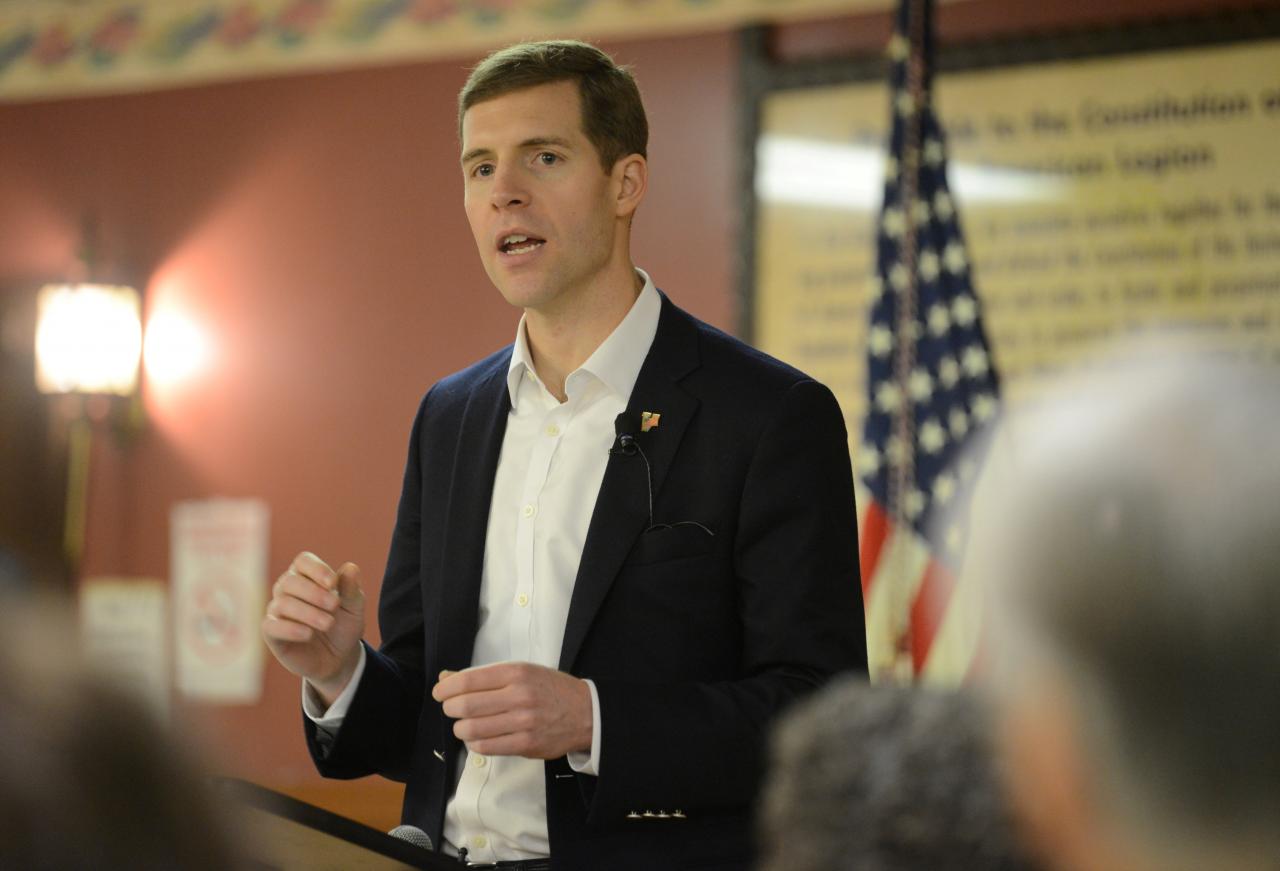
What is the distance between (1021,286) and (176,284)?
9.03 feet

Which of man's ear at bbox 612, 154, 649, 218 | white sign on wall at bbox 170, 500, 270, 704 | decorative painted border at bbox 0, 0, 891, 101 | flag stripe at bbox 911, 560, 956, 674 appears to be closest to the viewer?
man's ear at bbox 612, 154, 649, 218

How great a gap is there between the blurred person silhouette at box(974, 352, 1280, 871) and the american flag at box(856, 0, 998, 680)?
286 cm

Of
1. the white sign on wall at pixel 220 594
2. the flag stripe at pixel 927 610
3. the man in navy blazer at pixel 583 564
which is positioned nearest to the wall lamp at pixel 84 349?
the white sign on wall at pixel 220 594

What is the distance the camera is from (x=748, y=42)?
14.0ft

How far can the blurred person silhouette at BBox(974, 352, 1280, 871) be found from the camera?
21.0 inches

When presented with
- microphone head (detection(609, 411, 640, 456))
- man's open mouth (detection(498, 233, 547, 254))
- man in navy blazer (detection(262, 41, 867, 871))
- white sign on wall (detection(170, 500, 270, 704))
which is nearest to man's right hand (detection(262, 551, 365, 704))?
man in navy blazer (detection(262, 41, 867, 871))

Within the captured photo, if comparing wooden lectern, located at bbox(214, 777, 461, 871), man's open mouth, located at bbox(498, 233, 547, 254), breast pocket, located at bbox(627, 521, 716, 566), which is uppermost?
man's open mouth, located at bbox(498, 233, 547, 254)

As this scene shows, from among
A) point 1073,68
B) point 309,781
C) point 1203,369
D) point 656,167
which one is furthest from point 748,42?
point 1203,369

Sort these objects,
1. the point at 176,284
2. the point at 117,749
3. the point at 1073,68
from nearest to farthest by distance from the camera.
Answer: the point at 117,749 < the point at 1073,68 < the point at 176,284

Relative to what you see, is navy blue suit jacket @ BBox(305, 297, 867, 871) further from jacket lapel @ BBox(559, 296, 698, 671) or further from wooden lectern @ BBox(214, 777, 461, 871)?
wooden lectern @ BBox(214, 777, 461, 871)

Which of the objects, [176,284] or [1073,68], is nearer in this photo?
[1073,68]

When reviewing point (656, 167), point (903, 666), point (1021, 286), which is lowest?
point (903, 666)

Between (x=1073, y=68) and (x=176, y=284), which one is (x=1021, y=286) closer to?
(x=1073, y=68)

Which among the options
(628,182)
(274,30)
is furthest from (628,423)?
(274,30)
